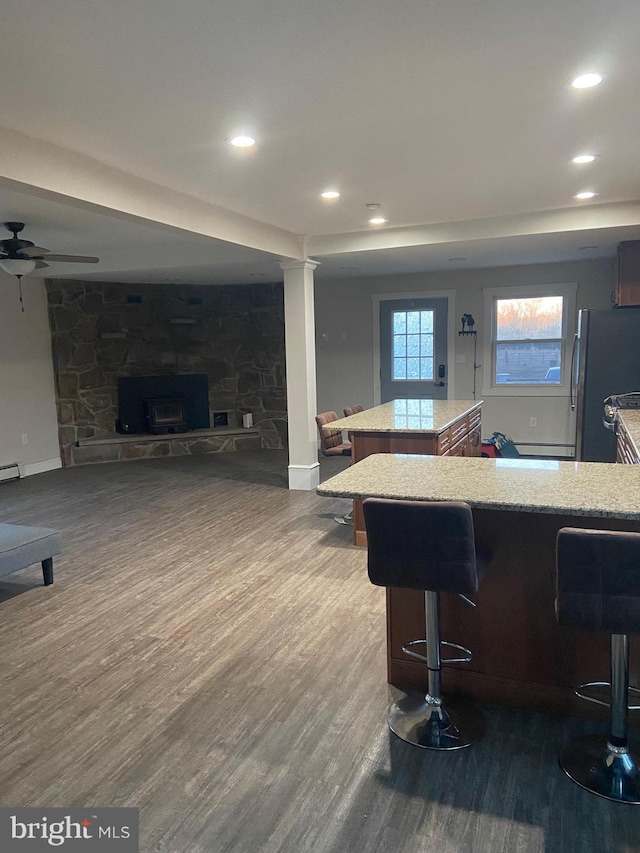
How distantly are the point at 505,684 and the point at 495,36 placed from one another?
232 centimetres

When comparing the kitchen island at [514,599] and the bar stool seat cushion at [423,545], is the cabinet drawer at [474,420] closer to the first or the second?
the kitchen island at [514,599]

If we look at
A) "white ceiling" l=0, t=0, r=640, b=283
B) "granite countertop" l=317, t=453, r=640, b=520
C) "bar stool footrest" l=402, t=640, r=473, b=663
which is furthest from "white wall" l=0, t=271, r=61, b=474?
"bar stool footrest" l=402, t=640, r=473, b=663

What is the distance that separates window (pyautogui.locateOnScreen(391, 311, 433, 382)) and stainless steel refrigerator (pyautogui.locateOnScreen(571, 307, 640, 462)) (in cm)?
250

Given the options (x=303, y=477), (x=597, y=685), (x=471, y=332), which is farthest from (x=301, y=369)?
(x=597, y=685)

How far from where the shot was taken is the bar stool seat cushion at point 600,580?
1.66 m

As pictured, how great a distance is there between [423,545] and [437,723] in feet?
2.34

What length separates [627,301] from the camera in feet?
15.9

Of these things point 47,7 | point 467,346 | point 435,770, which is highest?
point 47,7

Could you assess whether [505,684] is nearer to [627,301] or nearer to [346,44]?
[346,44]

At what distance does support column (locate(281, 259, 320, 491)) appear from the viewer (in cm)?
560

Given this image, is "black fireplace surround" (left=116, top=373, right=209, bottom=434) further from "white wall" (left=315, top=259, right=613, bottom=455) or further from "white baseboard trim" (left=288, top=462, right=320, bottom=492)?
"white baseboard trim" (left=288, top=462, right=320, bottom=492)

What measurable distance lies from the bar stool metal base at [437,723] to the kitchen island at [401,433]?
5.53 feet

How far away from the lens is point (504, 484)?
7.27 feet

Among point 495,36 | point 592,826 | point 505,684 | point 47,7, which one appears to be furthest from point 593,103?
point 592,826
